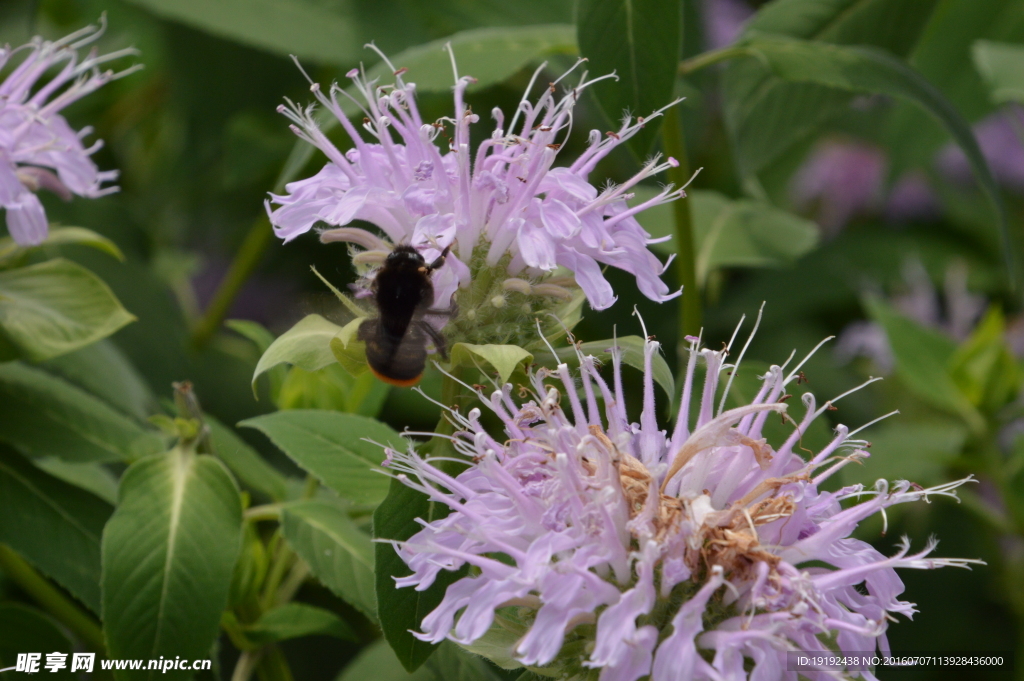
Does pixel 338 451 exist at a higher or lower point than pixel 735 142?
lower

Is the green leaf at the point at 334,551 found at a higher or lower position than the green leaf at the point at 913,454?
higher

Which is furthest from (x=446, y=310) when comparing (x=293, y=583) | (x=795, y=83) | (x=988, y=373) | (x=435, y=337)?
(x=988, y=373)

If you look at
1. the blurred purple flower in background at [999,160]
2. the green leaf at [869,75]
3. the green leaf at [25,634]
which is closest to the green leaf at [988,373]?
the green leaf at [869,75]

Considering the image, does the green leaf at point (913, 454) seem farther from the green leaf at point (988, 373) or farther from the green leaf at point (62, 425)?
the green leaf at point (62, 425)

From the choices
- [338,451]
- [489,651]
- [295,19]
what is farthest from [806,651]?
[295,19]

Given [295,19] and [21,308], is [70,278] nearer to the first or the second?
[21,308]

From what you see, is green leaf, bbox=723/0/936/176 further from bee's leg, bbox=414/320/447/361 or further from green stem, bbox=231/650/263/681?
green stem, bbox=231/650/263/681
